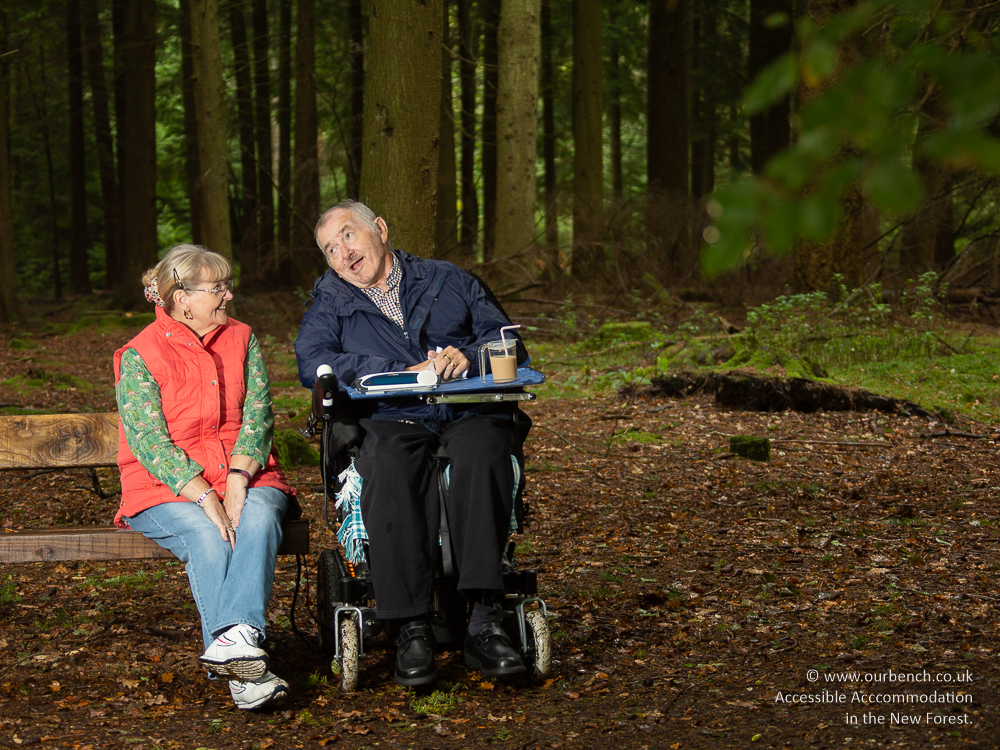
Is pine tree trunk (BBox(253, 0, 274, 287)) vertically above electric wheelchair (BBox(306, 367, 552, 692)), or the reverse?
pine tree trunk (BBox(253, 0, 274, 287))

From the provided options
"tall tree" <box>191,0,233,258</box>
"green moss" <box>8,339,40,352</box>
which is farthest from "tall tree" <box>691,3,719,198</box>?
"green moss" <box>8,339,40,352</box>

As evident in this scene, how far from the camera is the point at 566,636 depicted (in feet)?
12.7

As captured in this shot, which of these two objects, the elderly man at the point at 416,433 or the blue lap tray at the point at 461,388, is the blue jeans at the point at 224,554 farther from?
the blue lap tray at the point at 461,388

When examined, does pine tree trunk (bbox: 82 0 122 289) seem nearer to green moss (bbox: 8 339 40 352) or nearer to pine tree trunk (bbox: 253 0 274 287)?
pine tree trunk (bbox: 253 0 274 287)

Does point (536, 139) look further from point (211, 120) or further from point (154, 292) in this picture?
point (154, 292)

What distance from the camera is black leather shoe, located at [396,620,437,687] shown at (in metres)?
3.22

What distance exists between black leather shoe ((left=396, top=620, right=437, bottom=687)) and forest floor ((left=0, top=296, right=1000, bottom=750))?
0.11m

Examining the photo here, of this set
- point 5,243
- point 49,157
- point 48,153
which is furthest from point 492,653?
point 48,153

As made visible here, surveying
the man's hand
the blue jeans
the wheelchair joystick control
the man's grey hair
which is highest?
the man's grey hair

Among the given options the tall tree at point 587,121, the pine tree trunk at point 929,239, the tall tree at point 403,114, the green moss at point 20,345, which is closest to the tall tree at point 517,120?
the tall tree at point 587,121

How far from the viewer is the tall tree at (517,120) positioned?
1246cm

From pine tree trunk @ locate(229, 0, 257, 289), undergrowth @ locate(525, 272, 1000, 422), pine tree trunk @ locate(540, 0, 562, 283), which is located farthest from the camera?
pine tree trunk @ locate(229, 0, 257, 289)

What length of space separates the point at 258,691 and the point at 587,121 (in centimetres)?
1354

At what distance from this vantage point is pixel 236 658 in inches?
123
